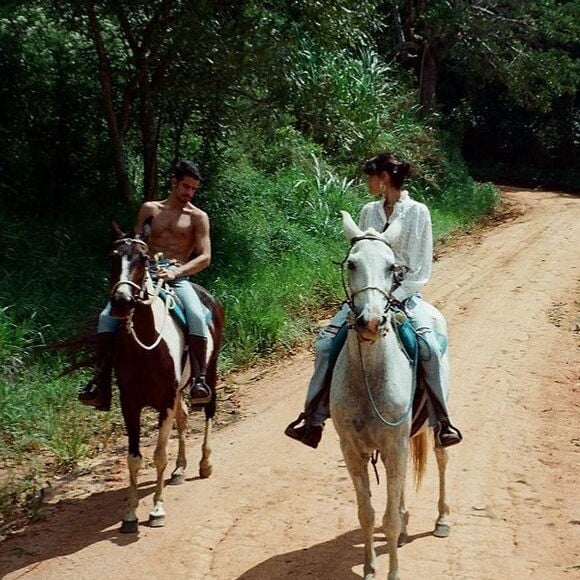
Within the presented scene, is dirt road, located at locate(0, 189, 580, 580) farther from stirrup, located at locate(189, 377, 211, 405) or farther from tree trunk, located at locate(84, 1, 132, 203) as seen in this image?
tree trunk, located at locate(84, 1, 132, 203)

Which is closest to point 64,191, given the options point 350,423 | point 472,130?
point 350,423

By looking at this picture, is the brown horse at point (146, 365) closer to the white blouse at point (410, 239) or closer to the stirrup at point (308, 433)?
the stirrup at point (308, 433)

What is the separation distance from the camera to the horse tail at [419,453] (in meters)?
6.10

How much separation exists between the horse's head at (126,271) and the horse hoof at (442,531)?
8.75 ft

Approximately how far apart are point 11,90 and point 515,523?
32.4ft

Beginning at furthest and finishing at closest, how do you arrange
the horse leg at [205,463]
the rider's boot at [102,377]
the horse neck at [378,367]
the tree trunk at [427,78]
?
the tree trunk at [427,78], the horse leg at [205,463], the rider's boot at [102,377], the horse neck at [378,367]

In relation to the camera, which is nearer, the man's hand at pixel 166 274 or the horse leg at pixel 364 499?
the horse leg at pixel 364 499

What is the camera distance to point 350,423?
199 inches

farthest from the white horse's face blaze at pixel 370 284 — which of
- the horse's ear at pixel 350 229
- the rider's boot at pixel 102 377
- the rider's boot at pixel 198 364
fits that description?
the rider's boot at pixel 102 377

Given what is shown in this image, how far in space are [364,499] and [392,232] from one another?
1667 millimetres

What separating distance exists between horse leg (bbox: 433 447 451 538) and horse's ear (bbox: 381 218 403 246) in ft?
5.90

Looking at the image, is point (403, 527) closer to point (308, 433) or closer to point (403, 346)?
point (308, 433)

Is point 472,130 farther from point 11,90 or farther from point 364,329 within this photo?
point 364,329

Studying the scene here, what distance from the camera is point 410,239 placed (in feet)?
17.7
